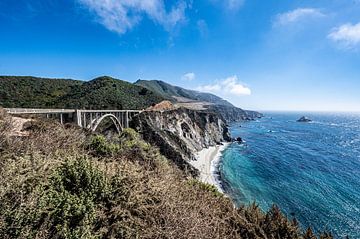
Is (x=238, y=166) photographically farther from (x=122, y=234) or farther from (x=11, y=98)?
(x=11, y=98)

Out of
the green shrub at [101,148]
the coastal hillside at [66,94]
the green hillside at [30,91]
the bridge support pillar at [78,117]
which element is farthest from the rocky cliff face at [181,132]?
the green hillside at [30,91]

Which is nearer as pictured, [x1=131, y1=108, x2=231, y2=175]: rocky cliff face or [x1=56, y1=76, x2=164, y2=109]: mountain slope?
[x1=131, y1=108, x2=231, y2=175]: rocky cliff face

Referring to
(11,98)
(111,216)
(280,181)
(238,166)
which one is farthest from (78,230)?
(11,98)

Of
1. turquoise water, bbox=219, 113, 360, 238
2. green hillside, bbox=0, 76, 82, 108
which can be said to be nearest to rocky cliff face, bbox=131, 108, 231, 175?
turquoise water, bbox=219, 113, 360, 238

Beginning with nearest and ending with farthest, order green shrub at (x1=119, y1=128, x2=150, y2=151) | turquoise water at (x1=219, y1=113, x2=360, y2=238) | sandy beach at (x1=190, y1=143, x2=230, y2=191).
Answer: green shrub at (x1=119, y1=128, x2=150, y2=151)
turquoise water at (x1=219, y1=113, x2=360, y2=238)
sandy beach at (x1=190, y1=143, x2=230, y2=191)

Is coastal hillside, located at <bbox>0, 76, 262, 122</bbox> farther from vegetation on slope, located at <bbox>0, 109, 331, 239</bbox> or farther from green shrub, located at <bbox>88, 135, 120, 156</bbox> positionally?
vegetation on slope, located at <bbox>0, 109, 331, 239</bbox>

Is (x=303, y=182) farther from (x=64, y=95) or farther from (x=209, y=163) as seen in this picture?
(x=64, y=95)
